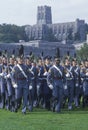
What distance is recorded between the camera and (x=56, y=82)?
19828 millimetres

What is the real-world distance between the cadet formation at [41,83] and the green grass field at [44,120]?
0.49 m

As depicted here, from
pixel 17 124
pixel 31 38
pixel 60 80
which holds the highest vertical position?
pixel 31 38

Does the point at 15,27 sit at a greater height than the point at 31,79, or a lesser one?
greater

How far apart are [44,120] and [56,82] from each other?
2.93 meters

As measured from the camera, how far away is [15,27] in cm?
18425

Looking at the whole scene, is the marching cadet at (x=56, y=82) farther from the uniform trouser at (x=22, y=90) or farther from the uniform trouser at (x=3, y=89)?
the uniform trouser at (x=3, y=89)

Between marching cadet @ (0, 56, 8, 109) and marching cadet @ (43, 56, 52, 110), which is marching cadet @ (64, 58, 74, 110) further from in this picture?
marching cadet @ (0, 56, 8, 109)

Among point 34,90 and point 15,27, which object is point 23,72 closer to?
point 34,90

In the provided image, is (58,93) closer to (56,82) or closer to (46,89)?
(56,82)

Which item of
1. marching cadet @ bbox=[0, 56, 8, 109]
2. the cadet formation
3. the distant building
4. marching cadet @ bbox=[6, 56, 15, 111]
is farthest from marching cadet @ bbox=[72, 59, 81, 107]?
the distant building

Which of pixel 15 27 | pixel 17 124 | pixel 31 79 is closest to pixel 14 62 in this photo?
pixel 31 79

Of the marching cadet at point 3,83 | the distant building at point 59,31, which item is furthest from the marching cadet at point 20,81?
the distant building at point 59,31

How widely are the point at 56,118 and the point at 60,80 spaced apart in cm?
245

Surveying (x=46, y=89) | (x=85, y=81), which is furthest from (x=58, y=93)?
(x=85, y=81)
